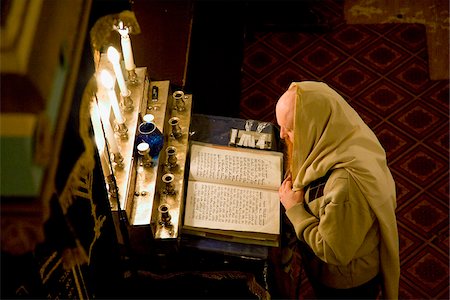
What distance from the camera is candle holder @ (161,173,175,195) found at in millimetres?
3150

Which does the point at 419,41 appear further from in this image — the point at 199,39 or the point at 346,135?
the point at 346,135

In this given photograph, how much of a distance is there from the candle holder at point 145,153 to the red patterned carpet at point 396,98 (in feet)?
5.02

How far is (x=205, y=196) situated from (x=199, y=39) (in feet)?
6.85

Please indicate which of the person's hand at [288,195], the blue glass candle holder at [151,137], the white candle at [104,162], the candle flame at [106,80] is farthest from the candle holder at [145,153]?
the person's hand at [288,195]

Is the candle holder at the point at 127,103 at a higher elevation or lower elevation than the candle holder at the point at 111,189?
higher

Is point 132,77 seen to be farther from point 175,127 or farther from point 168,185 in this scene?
point 168,185

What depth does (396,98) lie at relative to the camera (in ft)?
16.6

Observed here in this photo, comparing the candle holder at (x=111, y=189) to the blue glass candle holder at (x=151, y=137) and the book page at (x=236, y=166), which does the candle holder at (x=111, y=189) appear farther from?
the book page at (x=236, y=166)

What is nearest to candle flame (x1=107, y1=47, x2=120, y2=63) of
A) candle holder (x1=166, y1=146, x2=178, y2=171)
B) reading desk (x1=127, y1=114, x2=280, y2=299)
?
candle holder (x1=166, y1=146, x2=178, y2=171)

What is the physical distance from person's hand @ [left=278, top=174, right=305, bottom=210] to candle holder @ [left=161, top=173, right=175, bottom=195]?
0.55 m

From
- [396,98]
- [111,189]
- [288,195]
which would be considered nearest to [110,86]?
[111,189]

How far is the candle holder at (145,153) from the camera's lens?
3.12 meters

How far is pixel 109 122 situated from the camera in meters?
2.98

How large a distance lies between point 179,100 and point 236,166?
1.64 ft
